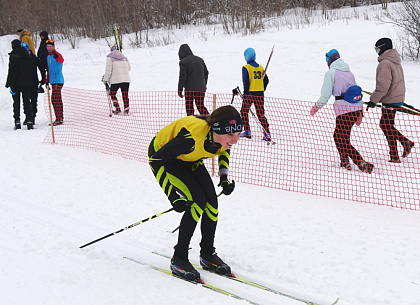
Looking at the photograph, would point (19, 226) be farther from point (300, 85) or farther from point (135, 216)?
point (300, 85)

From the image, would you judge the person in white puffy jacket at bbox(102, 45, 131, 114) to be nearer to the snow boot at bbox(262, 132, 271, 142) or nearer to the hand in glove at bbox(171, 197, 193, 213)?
the snow boot at bbox(262, 132, 271, 142)

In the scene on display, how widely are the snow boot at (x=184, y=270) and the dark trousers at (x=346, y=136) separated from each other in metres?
3.74

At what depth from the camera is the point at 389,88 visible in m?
7.13

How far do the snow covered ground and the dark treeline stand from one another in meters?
18.0

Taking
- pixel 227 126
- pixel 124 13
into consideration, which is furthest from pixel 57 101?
pixel 124 13

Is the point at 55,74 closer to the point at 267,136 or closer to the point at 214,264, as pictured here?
the point at 267,136

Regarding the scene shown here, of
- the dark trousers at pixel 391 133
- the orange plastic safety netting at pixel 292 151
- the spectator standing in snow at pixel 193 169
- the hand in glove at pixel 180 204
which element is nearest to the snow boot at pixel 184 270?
the spectator standing in snow at pixel 193 169

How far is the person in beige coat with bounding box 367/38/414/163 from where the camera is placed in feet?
22.9

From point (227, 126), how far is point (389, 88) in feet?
14.4

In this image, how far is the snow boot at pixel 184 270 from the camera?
3986 millimetres

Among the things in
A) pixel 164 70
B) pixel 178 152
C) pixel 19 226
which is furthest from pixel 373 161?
pixel 164 70

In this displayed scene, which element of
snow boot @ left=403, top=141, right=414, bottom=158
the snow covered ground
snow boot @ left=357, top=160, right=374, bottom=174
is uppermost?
snow boot @ left=403, top=141, right=414, bottom=158

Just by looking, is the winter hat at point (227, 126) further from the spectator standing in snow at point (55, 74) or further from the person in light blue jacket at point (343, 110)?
the spectator standing in snow at point (55, 74)

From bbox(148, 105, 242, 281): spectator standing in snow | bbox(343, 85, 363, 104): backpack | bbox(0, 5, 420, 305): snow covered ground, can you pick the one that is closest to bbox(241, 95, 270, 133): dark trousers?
bbox(343, 85, 363, 104): backpack
